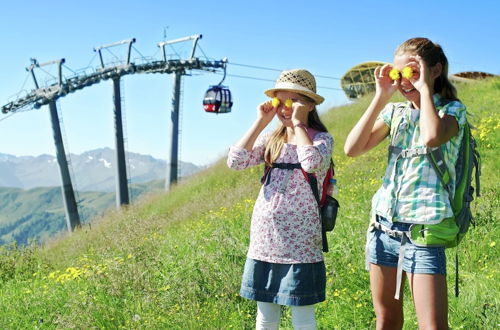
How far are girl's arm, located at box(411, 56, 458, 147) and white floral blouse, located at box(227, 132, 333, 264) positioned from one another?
729 mm

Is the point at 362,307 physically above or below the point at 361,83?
below

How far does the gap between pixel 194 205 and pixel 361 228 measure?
304 inches

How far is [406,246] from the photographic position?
2.65 m

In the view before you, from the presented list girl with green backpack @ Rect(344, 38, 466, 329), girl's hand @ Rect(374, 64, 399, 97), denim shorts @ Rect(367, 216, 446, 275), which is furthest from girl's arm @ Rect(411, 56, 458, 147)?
denim shorts @ Rect(367, 216, 446, 275)

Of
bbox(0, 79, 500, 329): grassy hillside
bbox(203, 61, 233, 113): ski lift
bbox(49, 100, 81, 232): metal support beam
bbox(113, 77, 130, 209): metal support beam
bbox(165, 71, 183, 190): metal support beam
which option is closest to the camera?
bbox(0, 79, 500, 329): grassy hillside

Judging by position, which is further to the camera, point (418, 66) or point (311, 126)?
point (311, 126)

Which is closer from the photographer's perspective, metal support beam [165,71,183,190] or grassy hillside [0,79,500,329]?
grassy hillside [0,79,500,329]

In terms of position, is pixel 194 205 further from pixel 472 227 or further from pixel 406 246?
pixel 406 246

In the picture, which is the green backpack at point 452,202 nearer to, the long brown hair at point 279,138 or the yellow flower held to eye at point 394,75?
the yellow flower held to eye at point 394,75

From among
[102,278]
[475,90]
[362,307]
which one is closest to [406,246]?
[362,307]

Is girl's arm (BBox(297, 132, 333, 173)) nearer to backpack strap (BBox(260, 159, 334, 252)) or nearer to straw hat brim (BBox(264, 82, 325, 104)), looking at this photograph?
backpack strap (BBox(260, 159, 334, 252))

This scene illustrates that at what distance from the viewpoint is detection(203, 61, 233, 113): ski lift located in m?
18.1

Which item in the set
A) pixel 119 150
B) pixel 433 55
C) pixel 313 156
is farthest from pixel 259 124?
pixel 119 150

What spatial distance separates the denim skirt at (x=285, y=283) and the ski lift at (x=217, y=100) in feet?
49.4
